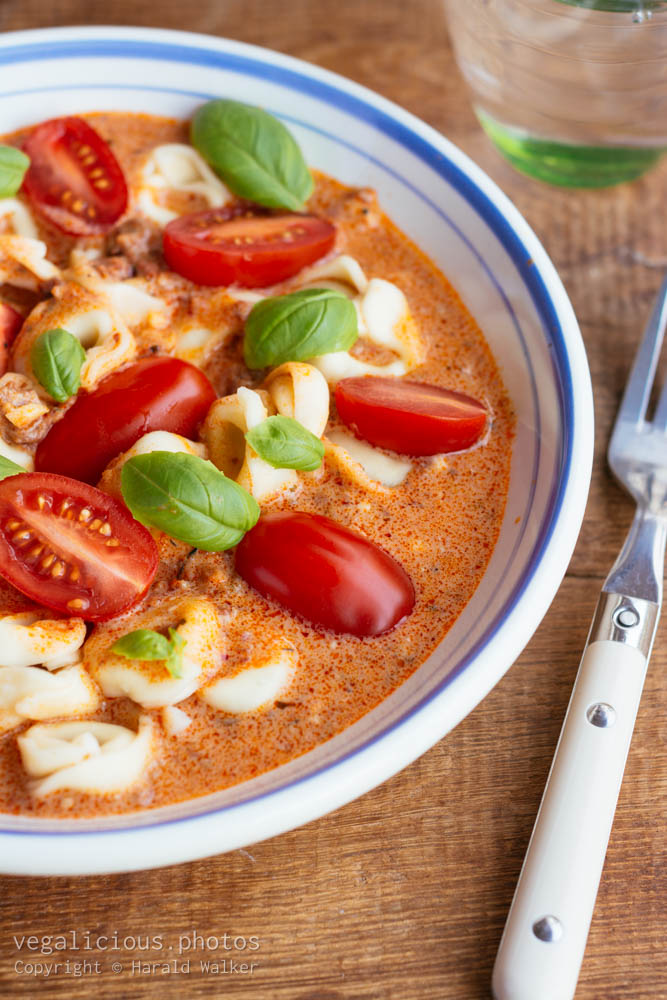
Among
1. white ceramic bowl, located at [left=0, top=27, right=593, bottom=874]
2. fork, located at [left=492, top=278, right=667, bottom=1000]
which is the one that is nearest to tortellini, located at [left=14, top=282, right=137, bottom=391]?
white ceramic bowl, located at [left=0, top=27, right=593, bottom=874]

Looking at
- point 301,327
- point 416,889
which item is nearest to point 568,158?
point 301,327

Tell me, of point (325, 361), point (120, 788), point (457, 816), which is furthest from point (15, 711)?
point (325, 361)

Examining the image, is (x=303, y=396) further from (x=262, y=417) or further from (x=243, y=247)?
(x=243, y=247)

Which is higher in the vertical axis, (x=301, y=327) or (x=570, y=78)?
(x=570, y=78)

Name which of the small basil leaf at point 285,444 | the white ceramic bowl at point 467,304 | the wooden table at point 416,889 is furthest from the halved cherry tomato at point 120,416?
the wooden table at point 416,889

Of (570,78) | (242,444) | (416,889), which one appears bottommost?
(416,889)

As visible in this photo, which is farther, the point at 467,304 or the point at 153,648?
the point at 467,304
